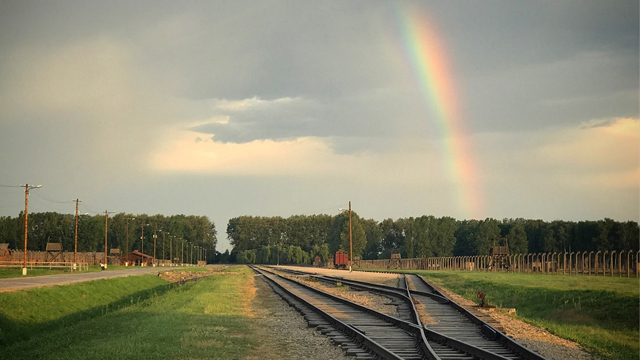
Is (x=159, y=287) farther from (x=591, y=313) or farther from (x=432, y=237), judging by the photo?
(x=432, y=237)

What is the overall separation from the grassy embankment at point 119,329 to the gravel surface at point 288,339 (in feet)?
1.76

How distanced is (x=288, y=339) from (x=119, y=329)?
6380 millimetres

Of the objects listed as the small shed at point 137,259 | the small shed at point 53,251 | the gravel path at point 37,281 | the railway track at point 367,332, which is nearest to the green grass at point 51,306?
the gravel path at point 37,281

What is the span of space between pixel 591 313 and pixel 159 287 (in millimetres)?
49460

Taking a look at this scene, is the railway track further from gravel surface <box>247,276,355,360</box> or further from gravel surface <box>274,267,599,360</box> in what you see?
gravel surface <box>274,267,599,360</box>

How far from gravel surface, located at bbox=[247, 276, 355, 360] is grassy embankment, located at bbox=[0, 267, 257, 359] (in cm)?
54

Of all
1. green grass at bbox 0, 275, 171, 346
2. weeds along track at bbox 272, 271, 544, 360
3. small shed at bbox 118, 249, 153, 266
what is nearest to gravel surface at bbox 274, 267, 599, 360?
weeds along track at bbox 272, 271, 544, 360

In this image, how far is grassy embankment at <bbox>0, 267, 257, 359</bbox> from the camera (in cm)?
1488

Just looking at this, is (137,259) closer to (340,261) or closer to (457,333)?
(340,261)

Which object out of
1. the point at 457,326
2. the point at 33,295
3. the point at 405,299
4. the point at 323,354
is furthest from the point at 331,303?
the point at 33,295

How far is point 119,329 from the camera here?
19891 mm

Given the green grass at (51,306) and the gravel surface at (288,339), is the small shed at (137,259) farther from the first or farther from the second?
the gravel surface at (288,339)

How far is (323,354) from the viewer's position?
14641 millimetres

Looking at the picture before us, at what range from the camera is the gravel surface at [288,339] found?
14641 millimetres
